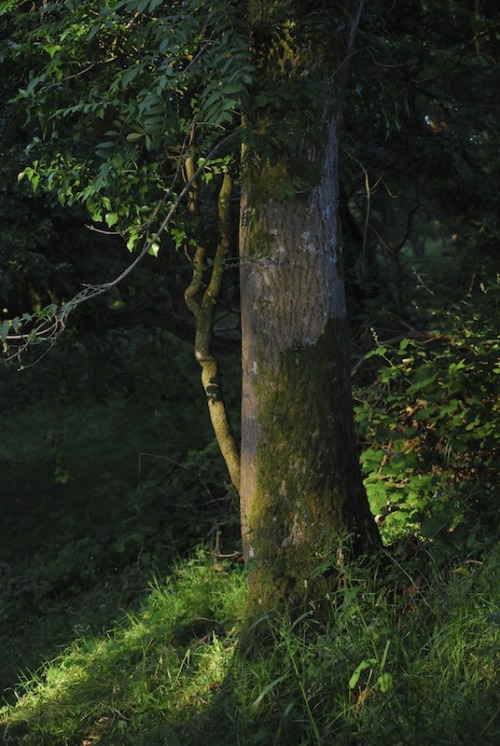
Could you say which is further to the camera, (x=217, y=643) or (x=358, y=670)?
(x=217, y=643)

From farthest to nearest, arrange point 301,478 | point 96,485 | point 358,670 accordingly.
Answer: point 96,485
point 301,478
point 358,670

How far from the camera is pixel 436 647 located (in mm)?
4098

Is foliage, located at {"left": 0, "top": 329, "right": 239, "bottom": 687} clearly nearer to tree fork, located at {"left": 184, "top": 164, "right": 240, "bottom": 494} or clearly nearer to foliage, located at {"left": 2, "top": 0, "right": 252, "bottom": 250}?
tree fork, located at {"left": 184, "top": 164, "right": 240, "bottom": 494}

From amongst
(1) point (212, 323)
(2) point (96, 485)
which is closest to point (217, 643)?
(1) point (212, 323)

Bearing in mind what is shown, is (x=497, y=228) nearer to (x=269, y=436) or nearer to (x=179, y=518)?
(x=179, y=518)

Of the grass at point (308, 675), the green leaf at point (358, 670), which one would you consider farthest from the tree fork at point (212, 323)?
the green leaf at point (358, 670)

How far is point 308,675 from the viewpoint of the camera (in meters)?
4.19

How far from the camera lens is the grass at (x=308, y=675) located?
3805 mm

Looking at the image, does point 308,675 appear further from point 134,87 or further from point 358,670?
point 134,87

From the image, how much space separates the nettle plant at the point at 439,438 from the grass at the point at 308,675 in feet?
1.97

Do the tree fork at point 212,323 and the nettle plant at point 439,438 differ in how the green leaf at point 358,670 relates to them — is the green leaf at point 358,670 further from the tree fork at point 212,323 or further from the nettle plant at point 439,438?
the tree fork at point 212,323

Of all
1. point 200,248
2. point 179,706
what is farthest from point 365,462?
point 179,706

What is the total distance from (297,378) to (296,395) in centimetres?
9

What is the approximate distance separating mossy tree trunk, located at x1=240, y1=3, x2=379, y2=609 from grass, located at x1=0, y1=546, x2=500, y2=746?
0.26m
